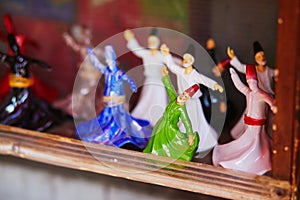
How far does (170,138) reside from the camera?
844 mm

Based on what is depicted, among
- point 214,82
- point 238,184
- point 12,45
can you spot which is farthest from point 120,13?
point 238,184

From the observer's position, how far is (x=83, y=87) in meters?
1.05

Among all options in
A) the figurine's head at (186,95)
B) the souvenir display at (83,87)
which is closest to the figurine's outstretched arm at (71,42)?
the souvenir display at (83,87)

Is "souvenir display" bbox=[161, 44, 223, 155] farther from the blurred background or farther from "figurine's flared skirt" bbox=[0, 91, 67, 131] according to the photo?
"figurine's flared skirt" bbox=[0, 91, 67, 131]

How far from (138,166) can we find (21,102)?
26cm

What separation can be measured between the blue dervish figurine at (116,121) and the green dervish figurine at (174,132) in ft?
0.16

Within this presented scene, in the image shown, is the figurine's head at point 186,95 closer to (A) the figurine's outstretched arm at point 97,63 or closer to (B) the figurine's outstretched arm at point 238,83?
(B) the figurine's outstretched arm at point 238,83

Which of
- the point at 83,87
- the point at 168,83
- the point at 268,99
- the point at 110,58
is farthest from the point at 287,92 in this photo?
the point at 83,87

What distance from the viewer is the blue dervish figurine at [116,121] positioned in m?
0.90

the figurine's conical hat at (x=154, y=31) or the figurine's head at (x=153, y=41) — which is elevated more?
the figurine's conical hat at (x=154, y=31)

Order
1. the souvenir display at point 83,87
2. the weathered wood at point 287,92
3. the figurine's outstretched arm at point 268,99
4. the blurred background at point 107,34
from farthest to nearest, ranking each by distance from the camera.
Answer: the souvenir display at point 83,87 → the blurred background at point 107,34 → the figurine's outstretched arm at point 268,99 → the weathered wood at point 287,92

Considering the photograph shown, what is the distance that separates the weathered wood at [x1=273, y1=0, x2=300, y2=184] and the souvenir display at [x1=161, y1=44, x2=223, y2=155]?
12cm

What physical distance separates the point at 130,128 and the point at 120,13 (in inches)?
10.7

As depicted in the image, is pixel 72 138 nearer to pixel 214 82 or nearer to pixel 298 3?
pixel 214 82
